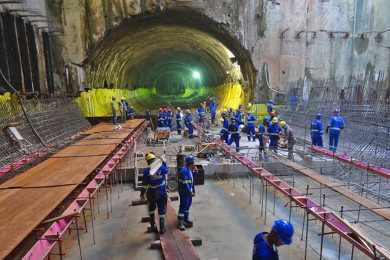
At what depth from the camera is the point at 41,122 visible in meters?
11.4

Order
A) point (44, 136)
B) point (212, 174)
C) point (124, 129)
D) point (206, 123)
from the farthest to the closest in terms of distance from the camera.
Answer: point (206, 123) < point (124, 129) < point (44, 136) < point (212, 174)

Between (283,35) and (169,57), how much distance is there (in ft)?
60.6

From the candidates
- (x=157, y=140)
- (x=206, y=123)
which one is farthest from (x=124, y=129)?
(x=206, y=123)

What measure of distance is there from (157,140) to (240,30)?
25.2 ft

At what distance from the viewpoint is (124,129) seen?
1410 cm

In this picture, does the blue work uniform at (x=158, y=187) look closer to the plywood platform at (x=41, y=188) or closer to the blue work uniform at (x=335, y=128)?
the plywood platform at (x=41, y=188)

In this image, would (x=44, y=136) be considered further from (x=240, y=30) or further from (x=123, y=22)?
(x=240, y=30)

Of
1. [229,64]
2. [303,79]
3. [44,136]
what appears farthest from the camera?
[229,64]

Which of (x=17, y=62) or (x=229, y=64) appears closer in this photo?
(x=17, y=62)

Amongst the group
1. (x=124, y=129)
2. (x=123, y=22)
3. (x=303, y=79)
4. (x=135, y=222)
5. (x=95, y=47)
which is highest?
(x=123, y=22)

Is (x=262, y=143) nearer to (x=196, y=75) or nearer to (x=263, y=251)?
(x=263, y=251)

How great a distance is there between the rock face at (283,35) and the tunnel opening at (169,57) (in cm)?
26

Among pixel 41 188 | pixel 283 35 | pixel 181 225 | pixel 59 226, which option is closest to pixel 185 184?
pixel 181 225

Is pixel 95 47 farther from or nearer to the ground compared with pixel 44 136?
farther from the ground
